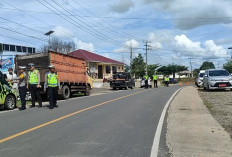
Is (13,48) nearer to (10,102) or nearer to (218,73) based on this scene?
(218,73)

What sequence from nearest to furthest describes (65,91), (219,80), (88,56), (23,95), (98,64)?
(23,95) < (65,91) < (219,80) < (88,56) < (98,64)

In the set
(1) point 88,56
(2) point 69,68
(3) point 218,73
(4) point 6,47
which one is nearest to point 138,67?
(1) point 88,56

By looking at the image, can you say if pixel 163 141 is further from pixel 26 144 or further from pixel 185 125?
pixel 26 144

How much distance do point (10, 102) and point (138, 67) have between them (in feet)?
235

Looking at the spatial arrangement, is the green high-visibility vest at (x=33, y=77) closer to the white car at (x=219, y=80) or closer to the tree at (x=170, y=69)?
the white car at (x=219, y=80)

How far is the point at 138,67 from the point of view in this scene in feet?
273

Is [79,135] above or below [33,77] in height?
below

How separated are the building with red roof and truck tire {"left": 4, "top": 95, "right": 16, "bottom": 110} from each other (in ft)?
114

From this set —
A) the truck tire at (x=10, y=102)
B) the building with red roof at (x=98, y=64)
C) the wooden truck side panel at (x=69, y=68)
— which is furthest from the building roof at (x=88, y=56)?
the truck tire at (x=10, y=102)

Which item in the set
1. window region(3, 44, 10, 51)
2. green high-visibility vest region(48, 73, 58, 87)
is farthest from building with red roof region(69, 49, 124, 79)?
green high-visibility vest region(48, 73, 58, 87)

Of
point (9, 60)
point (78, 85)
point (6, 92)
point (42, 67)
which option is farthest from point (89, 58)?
point (6, 92)

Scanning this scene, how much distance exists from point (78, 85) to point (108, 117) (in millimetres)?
10689

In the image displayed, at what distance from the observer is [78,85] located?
19938mm

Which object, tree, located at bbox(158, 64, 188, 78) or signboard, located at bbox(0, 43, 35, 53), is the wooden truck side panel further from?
tree, located at bbox(158, 64, 188, 78)
